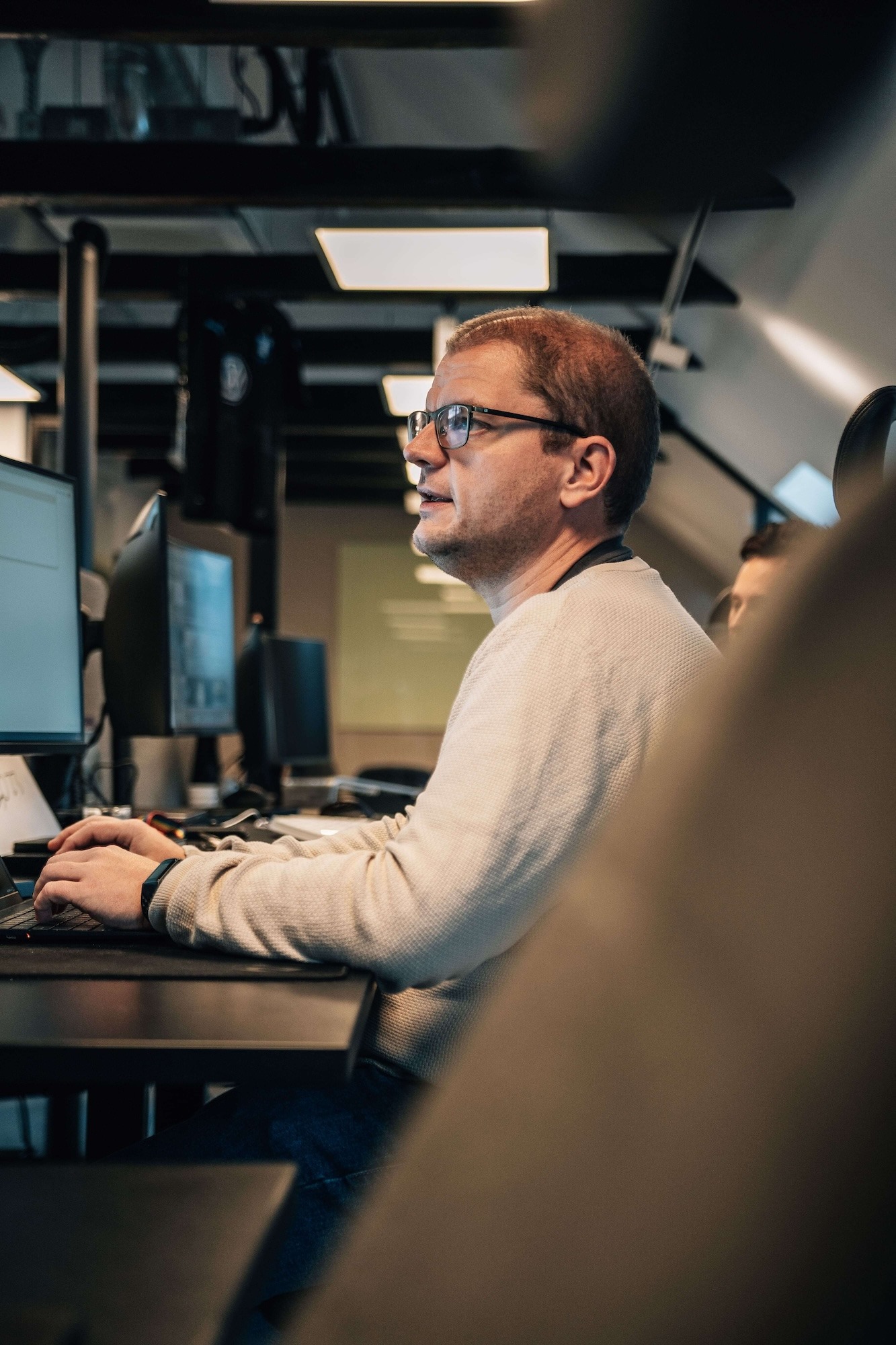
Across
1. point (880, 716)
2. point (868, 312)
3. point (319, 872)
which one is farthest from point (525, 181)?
point (880, 716)

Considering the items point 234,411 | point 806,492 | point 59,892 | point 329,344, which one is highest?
point 329,344

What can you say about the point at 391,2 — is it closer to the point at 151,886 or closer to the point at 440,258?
the point at 440,258

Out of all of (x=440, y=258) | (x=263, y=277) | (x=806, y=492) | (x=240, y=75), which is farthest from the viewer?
(x=806, y=492)

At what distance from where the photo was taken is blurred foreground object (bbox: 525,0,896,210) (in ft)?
7.91

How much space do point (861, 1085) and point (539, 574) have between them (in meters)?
0.96

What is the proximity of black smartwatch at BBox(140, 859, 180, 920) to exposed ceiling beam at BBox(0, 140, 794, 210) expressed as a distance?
3.47 meters

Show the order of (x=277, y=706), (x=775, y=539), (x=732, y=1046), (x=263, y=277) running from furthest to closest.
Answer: (x=263, y=277), (x=277, y=706), (x=775, y=539), (x=732, y=1046)

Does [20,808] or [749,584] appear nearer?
[20,808]

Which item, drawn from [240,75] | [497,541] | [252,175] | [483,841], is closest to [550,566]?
[497,541]

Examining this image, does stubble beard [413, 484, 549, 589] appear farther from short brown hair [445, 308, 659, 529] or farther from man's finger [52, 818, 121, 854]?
man's finger [52, 818, 121, 854]

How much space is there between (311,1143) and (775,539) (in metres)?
1.64

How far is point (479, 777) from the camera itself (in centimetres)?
86

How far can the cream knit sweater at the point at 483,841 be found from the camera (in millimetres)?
839

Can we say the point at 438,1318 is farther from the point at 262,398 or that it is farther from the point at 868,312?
the point at 262,398
